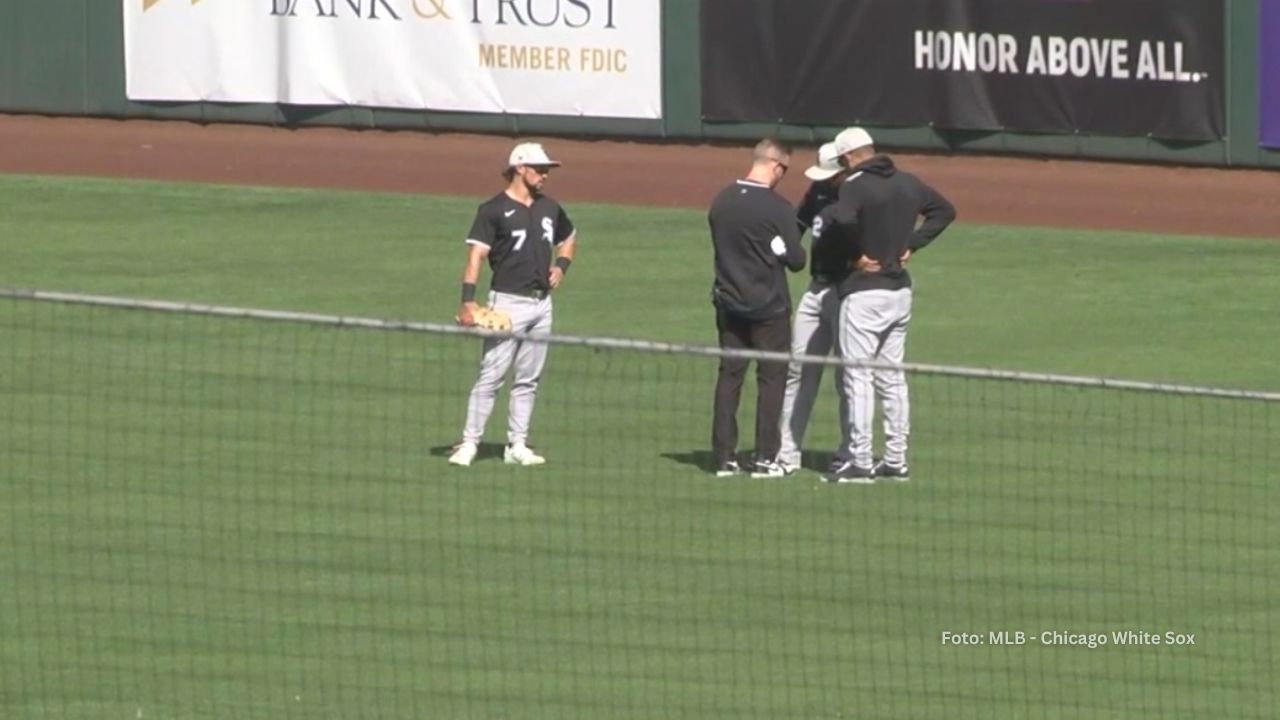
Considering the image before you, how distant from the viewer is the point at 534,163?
1453 cm

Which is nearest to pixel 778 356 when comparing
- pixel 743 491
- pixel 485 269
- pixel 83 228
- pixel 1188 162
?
pixel 743 491

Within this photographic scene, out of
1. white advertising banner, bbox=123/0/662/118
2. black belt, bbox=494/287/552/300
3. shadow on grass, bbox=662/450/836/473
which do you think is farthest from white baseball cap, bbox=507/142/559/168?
white advertising banner, bbox=123/0/662/118

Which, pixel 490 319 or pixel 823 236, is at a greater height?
pixel 823 236

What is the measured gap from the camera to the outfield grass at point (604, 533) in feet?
34.2

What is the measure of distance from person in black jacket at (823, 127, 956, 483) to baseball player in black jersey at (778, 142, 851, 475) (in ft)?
0.33

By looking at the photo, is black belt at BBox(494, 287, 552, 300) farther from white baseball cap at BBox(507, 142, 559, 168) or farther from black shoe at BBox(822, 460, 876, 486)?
black shoe at BBox(822, 460, 876, 486)

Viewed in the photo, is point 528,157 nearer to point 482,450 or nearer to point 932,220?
point 482,450

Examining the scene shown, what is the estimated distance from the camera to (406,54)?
96.9 feet

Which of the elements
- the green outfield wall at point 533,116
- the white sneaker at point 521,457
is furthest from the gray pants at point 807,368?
the green outfield wall at point 533,116

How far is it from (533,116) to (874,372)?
1539 centimetres

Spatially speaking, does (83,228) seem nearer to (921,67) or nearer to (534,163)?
(921,67)

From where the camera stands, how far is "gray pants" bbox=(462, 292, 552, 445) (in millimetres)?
14336

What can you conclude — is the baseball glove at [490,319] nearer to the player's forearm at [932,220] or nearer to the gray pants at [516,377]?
the gray pants at [516,377]

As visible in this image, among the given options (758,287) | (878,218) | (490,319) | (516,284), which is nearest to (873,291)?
(878,218)
